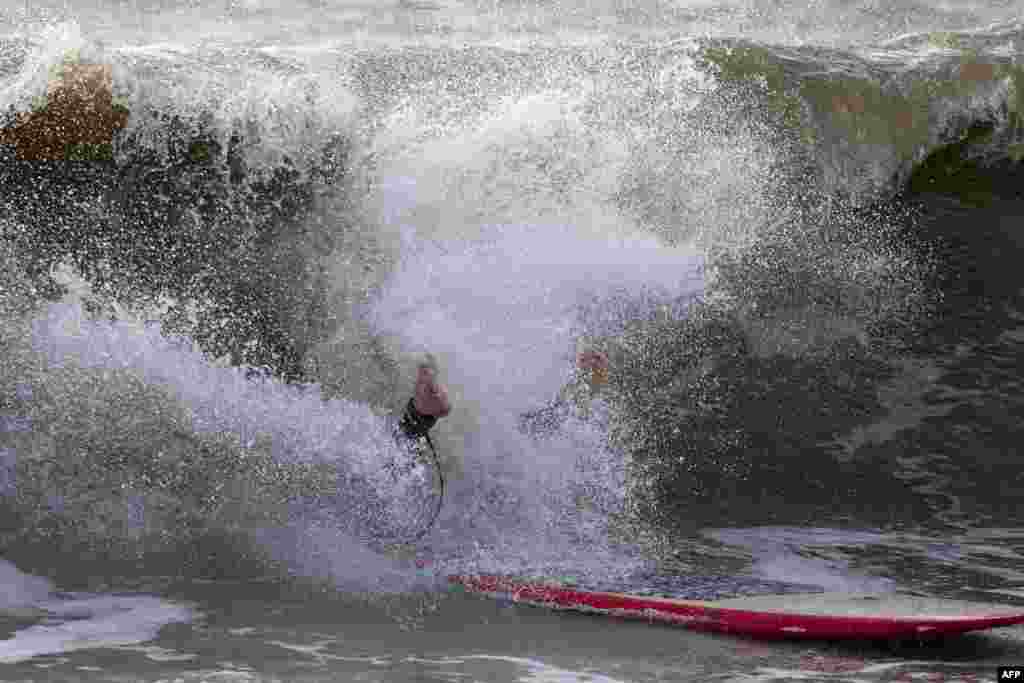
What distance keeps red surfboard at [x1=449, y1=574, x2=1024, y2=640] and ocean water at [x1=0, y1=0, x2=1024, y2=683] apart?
0.36 feet

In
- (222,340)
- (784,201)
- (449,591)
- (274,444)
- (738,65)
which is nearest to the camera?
(449,591)

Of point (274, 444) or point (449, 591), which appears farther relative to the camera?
point (274, 444)

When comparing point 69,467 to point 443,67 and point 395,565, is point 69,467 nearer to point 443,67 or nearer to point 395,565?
point 395,565

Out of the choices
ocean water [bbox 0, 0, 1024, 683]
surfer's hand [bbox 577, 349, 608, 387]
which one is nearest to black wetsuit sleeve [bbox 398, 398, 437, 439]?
ocean water [bbox 0, 0, 1024, 683]

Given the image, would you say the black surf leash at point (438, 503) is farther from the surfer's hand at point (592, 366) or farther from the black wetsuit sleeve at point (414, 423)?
the surfer's hand at point (592, 366)

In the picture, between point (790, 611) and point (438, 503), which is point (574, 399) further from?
point (790, 611)

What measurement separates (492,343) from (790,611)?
2.10m

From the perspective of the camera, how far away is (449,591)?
6105mm

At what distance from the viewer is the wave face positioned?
21.7 feet

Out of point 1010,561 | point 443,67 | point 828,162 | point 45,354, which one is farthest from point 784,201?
point 45,354

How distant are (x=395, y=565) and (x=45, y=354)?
197cm

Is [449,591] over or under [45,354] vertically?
under

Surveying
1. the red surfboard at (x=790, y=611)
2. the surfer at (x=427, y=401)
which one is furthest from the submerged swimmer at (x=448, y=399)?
the red surfboard at (x=790, y=611)

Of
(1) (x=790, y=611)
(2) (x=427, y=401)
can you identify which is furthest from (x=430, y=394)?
(1) (x=790, y=611)
